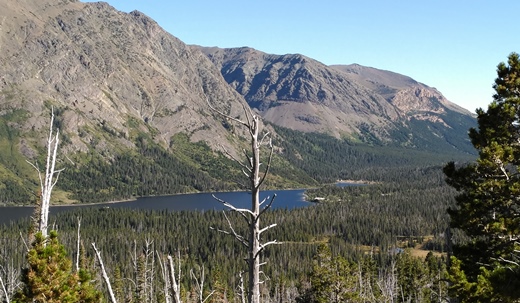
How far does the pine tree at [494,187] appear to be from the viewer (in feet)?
82.6

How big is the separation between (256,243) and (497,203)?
61.1 feet

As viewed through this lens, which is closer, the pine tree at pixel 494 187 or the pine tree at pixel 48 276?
the pine tree at pixel 494 187

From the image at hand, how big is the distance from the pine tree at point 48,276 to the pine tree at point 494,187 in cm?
2174

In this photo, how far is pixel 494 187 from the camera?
1039 inches

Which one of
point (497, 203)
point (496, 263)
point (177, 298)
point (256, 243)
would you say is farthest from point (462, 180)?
point (177, 298)

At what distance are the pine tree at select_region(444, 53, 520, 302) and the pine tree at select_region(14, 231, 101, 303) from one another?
21742 millimetres

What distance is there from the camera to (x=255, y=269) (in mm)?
13289

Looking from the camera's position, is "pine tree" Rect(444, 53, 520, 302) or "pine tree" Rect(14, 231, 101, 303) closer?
"pine tree" Rect(444, 53, 520, 302)

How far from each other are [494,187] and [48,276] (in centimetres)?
2521

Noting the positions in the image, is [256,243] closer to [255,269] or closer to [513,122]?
[255,269]

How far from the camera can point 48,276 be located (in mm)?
26438

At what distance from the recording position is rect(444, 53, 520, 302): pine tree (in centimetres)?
2519

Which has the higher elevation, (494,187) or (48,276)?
(494,187)

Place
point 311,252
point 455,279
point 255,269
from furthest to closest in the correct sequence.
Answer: point 311,252 → point 455,279 → point 255,269
